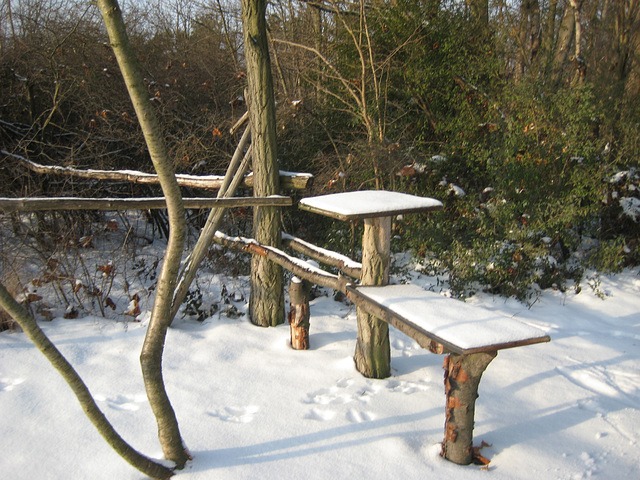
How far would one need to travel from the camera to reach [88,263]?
17.2ft

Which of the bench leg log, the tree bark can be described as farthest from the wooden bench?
the tree bark

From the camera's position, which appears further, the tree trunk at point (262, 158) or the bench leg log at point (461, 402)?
the tree trunk at point (262, 158)

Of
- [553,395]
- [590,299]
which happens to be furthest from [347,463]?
[590,299]

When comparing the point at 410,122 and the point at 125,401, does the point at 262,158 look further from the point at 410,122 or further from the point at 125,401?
the point at 410,122

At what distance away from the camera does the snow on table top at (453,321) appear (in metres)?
2.13

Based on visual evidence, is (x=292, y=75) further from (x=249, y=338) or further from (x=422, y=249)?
(x=249, y=338)

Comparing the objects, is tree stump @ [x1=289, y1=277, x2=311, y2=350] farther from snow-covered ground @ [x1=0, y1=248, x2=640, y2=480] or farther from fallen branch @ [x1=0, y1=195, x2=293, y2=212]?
fallen branch @ [x1=0, y1=195, x2=293, y2=212]

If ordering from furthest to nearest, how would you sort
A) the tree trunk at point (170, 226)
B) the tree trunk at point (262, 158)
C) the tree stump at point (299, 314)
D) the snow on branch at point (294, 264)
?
the tree trunk at point (262, 158) < the tree stump at point (299, 314) < the snow on branch at point (294, 264) < the tree trunk at point (170, 226)

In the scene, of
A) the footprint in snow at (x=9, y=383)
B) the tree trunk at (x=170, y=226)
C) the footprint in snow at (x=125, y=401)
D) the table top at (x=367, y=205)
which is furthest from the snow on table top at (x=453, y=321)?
the footprint in snow at (x=9, y=383)

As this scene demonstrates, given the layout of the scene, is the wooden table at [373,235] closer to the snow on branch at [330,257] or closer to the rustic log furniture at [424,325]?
the rustic log furniture at [424,325]

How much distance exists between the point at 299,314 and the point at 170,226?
1.99 metres

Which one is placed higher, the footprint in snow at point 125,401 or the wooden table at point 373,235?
the wooden table at point 373,235

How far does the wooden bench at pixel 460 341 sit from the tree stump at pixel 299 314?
44.7 inches

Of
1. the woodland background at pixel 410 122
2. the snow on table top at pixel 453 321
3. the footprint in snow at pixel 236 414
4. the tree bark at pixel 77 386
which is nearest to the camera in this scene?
the tree bark at pixel 77 386
